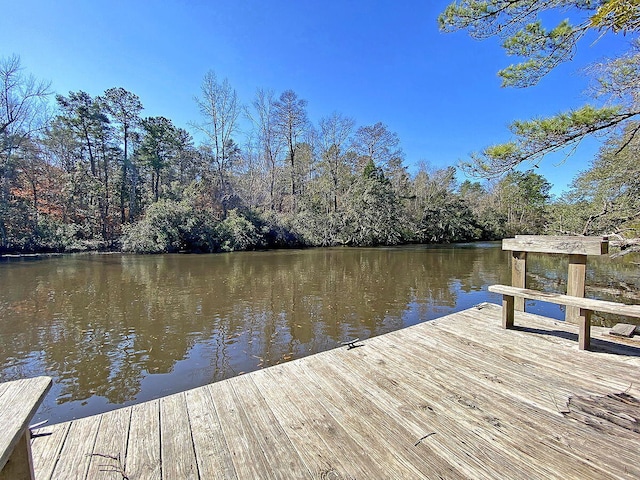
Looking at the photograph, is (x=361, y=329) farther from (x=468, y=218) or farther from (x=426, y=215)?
(x=468, y=218)

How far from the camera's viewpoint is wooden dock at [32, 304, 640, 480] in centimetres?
137

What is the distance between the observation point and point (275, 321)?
574 centimetres

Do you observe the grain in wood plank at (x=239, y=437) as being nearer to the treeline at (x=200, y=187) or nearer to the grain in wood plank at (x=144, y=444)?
the grain in wood plank at (x=144, y=444)

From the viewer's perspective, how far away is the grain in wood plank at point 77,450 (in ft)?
4.43

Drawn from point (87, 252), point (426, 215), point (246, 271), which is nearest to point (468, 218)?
point (426, 215)

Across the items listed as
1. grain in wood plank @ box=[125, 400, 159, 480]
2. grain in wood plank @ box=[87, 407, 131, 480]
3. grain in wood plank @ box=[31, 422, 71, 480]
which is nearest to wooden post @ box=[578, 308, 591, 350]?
grain in wood plank @ box=[125, 400, 159, 480]

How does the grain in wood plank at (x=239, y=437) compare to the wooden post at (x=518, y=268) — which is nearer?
the grain in wood plank at (x=239, y=437)

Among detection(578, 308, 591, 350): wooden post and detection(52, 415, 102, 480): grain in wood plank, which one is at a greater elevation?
detection(578, 308, 591, 350): wooden post

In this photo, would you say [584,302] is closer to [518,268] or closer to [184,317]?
[518,268]

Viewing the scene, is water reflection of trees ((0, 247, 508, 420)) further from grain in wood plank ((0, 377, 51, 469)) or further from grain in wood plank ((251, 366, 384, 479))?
grain in wood plank ((0, 377, 51, 469))

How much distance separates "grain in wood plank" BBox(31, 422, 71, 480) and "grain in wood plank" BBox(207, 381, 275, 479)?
74 centimetres

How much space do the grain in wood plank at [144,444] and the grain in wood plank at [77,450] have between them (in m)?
0.17

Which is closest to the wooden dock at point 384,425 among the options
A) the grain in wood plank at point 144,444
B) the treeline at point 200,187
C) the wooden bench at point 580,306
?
the grain in wood plank at point 144,444

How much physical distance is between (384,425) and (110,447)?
4.57 feet
